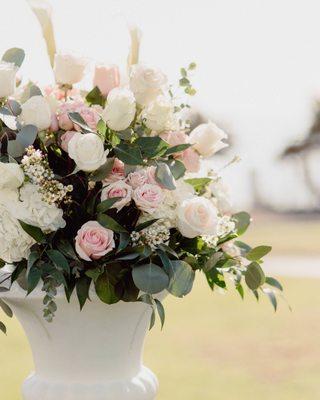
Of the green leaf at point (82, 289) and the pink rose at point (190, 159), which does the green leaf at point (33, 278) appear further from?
the pink rose at point (190, 159)

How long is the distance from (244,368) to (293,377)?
1.29 ft

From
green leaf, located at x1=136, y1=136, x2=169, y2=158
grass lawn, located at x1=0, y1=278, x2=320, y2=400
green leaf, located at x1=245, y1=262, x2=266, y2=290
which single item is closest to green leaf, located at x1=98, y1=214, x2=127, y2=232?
green leaf, located at x1=136, y1=136, x2=169, y2=158

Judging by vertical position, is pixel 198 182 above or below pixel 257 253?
above

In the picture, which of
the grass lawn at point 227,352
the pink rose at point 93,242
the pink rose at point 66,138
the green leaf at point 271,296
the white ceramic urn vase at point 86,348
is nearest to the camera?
the pink rose at point 93,242

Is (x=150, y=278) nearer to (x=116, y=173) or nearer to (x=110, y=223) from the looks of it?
(x=110, y=223)

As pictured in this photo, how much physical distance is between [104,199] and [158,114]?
0.31 meters

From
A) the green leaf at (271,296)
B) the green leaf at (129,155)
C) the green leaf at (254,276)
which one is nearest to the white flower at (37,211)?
the green leaf at (129,155)

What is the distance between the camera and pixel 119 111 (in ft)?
6.83

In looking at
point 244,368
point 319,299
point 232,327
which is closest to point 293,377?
point 244,368

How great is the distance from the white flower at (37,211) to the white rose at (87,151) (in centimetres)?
13

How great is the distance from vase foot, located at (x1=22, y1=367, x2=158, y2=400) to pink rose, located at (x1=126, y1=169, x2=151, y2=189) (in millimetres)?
580

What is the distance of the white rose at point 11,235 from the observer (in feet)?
6.68

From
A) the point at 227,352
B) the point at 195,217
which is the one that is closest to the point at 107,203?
the point at 195,217

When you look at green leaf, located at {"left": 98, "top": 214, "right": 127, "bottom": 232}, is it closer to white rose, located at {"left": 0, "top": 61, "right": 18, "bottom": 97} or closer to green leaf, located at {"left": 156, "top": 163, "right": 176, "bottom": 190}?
green leaf, located at {"left": 156, "top": 163, "right": 176, "bottom": 190}
